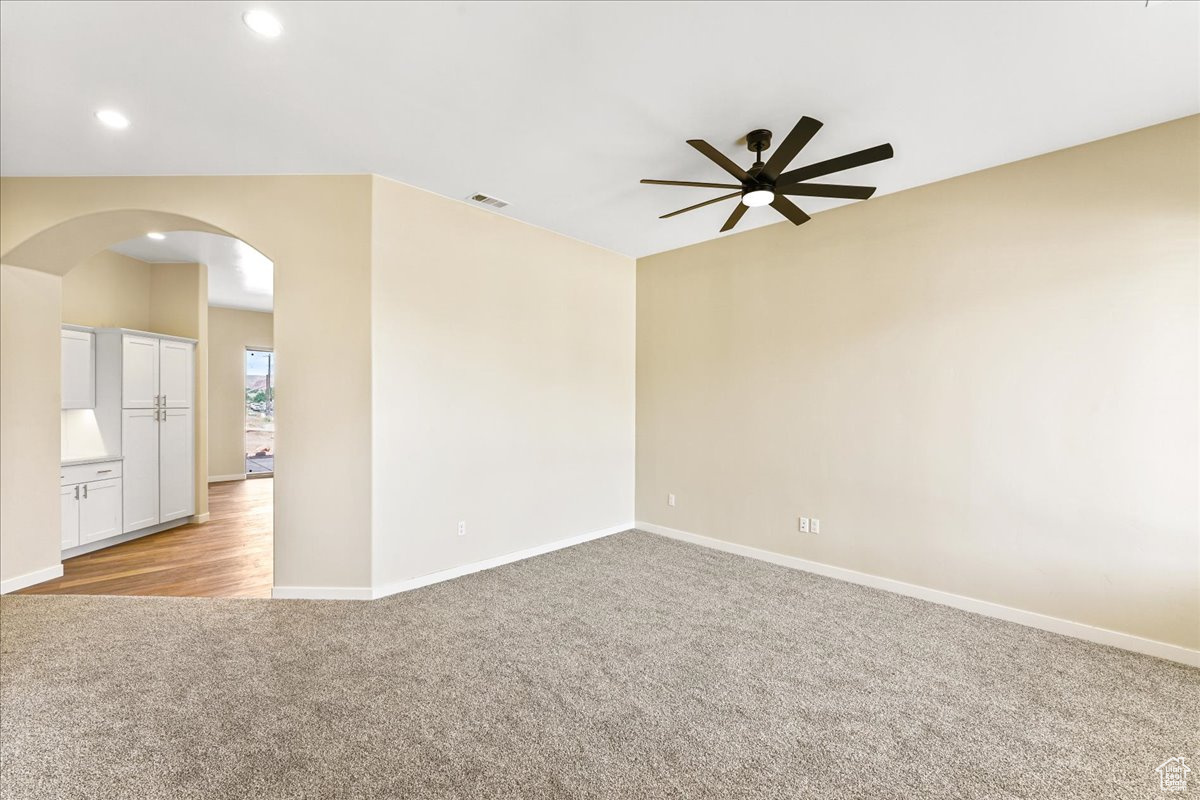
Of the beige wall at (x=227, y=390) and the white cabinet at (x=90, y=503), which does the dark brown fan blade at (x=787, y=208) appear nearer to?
the white cabinet at (x=90, y=503)

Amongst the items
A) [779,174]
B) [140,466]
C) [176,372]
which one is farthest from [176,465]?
[779,174]

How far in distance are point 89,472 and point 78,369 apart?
97cm

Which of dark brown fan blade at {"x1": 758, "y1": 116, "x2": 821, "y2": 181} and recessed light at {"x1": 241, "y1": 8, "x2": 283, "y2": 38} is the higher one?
recessed light at {"x1": 241, "y1": 8, "x2": 283, "y2": 38}

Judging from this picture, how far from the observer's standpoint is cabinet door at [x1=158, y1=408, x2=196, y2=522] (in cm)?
529

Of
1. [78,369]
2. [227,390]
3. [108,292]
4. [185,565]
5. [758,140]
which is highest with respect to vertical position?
[758,140]

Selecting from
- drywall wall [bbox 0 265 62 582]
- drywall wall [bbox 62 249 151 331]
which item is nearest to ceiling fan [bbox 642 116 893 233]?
drywall wall [bbox 0 265 62 582]

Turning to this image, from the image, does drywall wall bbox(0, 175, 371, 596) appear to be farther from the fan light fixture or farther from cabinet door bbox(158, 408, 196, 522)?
the fan light fixture

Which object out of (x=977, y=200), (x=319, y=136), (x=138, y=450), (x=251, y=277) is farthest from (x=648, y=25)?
(x=251, y=277)

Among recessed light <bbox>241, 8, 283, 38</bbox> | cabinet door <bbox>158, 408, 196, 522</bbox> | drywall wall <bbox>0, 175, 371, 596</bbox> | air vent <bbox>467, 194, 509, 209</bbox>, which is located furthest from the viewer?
cabinet door <bbox>158, 408, 196, 522</bbox>

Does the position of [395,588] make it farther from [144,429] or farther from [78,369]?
[78,369]

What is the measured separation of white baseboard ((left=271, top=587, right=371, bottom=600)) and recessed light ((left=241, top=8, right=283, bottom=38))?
3.21 m

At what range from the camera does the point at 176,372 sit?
545 centimetres

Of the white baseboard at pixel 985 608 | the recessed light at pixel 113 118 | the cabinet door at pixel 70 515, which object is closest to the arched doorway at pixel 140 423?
the cabinet door at pixel 70 515

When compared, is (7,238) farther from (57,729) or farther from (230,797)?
(230,797)
